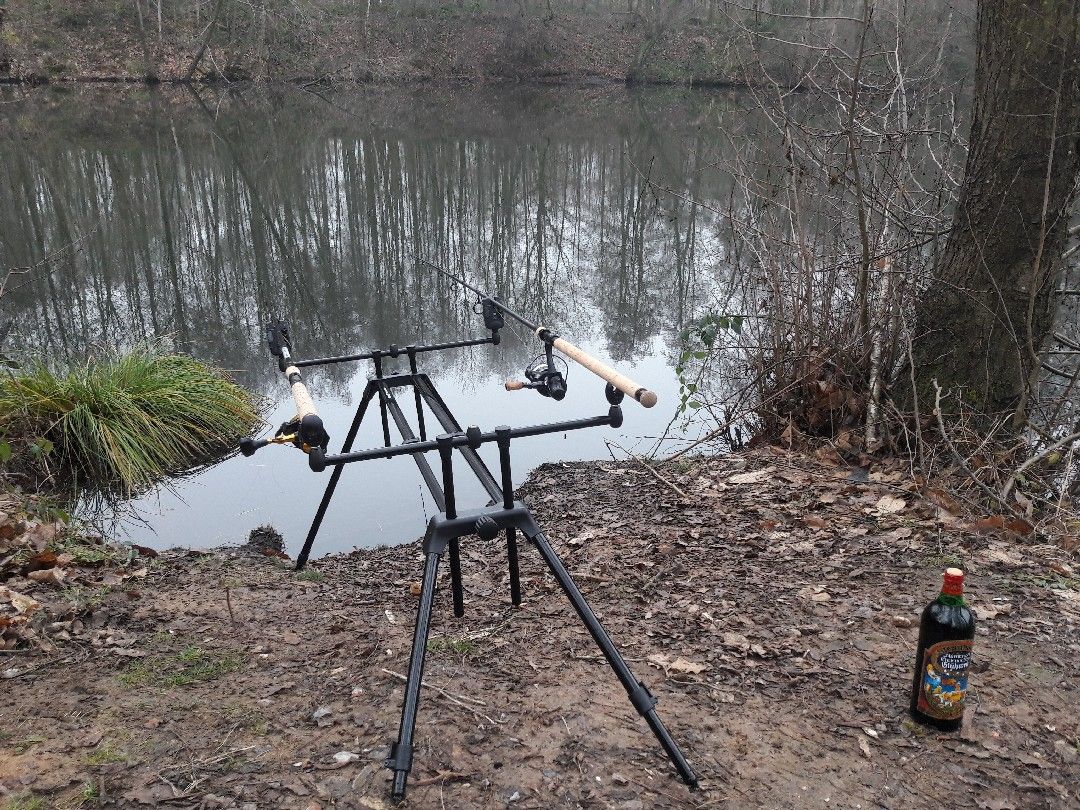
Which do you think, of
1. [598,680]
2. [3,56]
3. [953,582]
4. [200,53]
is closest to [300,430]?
[598,680]

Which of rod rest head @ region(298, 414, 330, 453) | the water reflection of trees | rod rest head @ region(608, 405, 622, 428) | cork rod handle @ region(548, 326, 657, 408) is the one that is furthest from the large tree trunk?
rod rest head @ region(298, 414, 330, 453)

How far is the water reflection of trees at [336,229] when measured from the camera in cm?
966

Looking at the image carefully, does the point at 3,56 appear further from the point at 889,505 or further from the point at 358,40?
the point at 889,505

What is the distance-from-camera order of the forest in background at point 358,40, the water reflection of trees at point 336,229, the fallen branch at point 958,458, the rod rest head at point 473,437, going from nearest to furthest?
the rod rest head at point 473,437 → the fallen branch at point 958,458 → the water reflection of trees at point 336,229 → the forest in background at point 358,40

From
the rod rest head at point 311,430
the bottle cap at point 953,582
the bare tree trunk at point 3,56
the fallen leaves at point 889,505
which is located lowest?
the fallen leaves at point 889,505

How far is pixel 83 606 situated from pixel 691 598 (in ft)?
7.67

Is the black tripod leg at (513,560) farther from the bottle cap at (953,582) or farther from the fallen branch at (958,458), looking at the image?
the fallen branch at (958,458)

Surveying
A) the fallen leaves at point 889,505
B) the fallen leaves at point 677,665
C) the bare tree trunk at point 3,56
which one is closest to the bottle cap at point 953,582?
the fallen leaves at point 677,665

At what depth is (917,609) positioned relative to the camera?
320 cm

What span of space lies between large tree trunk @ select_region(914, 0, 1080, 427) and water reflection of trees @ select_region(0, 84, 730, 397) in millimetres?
3048

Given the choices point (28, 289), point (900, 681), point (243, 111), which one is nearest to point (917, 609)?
point (900, 681)

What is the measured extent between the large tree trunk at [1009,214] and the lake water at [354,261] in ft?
6.33

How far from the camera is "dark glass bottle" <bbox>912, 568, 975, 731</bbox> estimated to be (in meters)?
2.45

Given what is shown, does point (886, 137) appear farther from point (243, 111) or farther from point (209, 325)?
point (243, 111)
